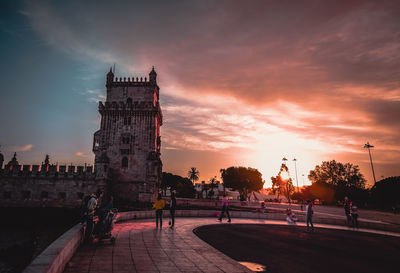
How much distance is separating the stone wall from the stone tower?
9.46 ft

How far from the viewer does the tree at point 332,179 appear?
216 ft

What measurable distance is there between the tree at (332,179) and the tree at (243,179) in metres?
19.3

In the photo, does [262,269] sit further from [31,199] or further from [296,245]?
[31,199]

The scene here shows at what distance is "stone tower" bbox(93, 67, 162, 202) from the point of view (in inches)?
1416

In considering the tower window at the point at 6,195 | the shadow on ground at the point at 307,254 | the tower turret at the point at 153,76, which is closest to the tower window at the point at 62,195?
the tower window at the point at 6,195

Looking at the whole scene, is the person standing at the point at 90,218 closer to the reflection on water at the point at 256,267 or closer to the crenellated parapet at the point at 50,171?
the reflection on water at the point at 256,267

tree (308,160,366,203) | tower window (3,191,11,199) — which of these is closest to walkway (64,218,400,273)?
tower window (3,191,11,199)

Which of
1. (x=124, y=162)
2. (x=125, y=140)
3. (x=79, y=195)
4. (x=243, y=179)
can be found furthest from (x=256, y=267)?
(x=243, y=179)

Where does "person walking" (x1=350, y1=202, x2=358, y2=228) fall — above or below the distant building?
below

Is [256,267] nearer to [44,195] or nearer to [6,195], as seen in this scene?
[44,195]

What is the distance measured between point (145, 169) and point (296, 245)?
1175 inches

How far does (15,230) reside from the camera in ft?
80.7

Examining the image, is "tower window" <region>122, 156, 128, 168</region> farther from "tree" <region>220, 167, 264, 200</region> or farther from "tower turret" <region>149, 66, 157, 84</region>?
"tree" <region>220, 167, 264, 200</region>

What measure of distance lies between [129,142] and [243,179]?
54.2 meters
